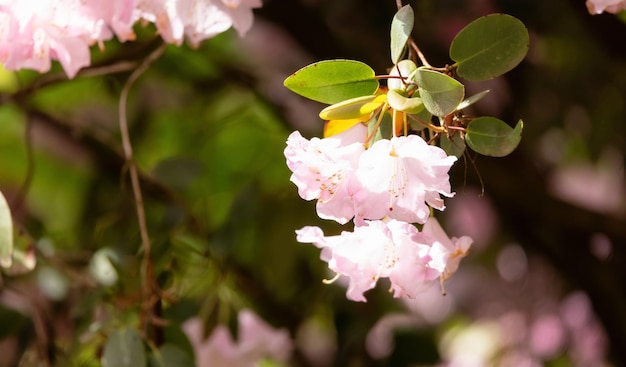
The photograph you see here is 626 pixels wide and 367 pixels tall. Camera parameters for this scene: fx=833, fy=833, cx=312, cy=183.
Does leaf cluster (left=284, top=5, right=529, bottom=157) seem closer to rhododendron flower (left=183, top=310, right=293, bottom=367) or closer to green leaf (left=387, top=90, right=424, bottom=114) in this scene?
green leaf (left=387, top=90, right=424, bottom=114)

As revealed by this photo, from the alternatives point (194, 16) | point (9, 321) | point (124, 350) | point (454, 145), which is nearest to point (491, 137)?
point (454, 145)

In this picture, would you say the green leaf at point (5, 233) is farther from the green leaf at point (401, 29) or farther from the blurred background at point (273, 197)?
the green leaf at point (401, 29)

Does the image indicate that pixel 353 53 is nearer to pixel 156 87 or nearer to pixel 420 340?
pixel 420 340

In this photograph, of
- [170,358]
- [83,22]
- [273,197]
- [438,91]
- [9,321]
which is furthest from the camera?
[273,197]

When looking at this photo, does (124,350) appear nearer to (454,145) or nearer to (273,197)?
(454,145)

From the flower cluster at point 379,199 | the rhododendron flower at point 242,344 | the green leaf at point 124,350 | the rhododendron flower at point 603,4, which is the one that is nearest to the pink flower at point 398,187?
the flower cluster at point 379,199

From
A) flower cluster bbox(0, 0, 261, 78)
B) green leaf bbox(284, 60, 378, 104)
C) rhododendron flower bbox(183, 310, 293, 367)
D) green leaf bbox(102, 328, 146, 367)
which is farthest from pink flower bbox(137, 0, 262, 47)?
rhododendron flower bbox(183, 310, 293, 367)
